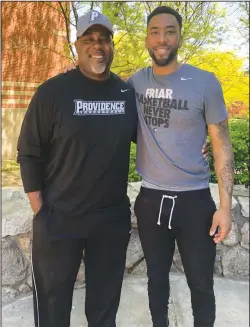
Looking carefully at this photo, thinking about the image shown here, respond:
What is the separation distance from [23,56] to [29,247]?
1702mm

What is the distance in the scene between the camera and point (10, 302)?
10.1ft

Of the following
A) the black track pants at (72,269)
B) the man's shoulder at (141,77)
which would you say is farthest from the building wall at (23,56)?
the black track pants at (72,269)

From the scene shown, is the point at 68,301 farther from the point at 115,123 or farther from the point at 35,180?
the point at 115,123

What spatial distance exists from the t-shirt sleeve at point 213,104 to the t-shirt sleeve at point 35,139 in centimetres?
84

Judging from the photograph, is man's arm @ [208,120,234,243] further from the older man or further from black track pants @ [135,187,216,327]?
the older man

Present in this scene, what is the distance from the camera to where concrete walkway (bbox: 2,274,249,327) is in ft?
9.30

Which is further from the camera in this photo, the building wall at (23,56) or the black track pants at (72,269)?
the building wall at (23,56)

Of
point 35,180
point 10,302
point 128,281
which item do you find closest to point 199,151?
point 35,180

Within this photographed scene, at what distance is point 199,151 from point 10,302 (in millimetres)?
2053

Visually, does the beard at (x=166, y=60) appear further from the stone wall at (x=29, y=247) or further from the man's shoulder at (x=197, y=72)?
the stone wall at (x=29, y=247)

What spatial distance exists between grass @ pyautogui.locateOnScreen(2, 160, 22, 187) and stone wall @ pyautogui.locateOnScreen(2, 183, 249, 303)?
0.05m

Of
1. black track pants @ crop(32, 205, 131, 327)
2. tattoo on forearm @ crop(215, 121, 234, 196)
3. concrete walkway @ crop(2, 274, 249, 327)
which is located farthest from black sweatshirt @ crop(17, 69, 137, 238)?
concrete walkway @ crop(2, 274, 249, 327)

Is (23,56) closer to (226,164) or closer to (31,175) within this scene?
(31,175)

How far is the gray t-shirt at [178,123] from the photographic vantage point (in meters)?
2.04
